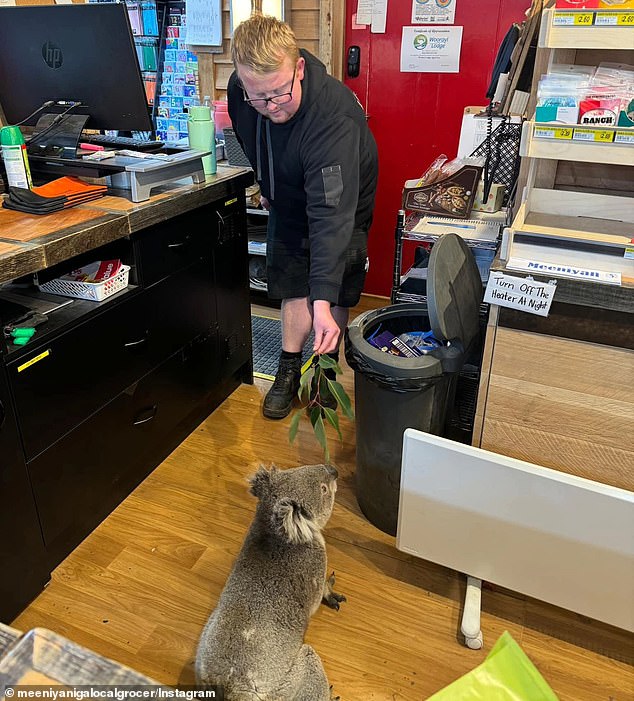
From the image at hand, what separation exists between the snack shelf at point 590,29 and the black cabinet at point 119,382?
1.23 m

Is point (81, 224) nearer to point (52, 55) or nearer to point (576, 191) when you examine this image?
point (52, 55)

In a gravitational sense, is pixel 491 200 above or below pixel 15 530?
above

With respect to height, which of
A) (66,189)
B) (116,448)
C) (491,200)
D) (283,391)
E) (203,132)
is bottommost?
(283,391)

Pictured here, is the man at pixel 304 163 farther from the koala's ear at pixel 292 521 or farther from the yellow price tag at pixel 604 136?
the yellow price tag at pixel 604 136

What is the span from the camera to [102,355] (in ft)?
5.83

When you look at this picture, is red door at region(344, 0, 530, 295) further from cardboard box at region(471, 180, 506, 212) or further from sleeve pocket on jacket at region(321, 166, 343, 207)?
sleeve pocket on jacket at region(321, 166, 343, 207)

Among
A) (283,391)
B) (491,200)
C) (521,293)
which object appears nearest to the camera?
(521,293)

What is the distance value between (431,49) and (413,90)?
21cm

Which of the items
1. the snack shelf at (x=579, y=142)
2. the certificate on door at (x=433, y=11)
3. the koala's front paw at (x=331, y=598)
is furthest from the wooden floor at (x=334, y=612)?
the certificate on door at (x=433, y=11)

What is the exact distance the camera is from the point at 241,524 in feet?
6.50

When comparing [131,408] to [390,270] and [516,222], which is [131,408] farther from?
[390,270]

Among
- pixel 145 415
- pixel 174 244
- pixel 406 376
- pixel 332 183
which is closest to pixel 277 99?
pixel 332 183

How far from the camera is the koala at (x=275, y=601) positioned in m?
1.20

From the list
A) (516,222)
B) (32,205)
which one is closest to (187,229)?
(32,205)
